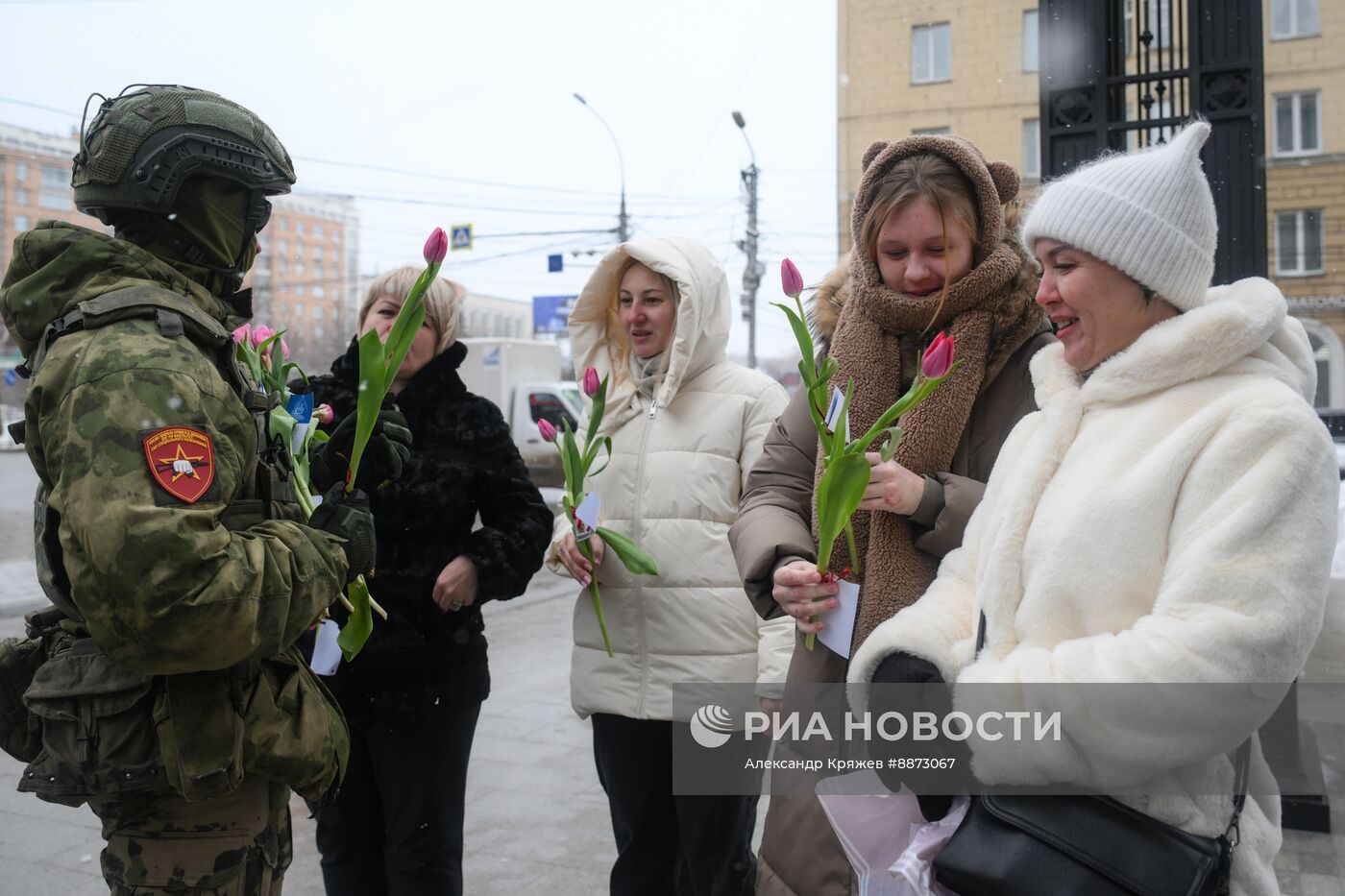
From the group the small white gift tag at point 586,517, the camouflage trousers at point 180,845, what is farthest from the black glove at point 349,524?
the small white gift tag at point 586,517

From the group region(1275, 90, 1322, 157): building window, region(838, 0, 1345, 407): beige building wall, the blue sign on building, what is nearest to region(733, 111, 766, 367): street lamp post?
region(838, 0, 1345, 407): beige building wall

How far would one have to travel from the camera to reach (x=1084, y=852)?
1393 millimetres

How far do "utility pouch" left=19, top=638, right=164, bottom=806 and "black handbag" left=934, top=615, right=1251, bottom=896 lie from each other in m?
1.24

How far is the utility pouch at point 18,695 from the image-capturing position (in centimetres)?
188

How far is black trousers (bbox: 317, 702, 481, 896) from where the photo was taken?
2.64 meters

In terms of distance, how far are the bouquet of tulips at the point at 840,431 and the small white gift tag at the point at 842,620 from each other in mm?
39

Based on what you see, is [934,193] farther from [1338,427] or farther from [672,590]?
[1338,427]

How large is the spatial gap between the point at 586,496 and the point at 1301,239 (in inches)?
527

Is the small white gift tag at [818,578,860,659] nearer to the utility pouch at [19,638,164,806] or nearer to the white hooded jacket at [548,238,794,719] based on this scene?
the white hooded jacket at [548,238,794,719]

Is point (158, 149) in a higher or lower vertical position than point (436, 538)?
higher

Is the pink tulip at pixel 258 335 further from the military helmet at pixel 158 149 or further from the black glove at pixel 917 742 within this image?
the black glove at pixel 917 742

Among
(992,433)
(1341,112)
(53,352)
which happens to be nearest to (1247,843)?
(992,433)

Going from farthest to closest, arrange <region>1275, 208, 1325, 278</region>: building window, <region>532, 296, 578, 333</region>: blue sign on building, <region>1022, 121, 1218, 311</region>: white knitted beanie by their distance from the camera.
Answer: <region>532, 296, 578, 333</region>: blue sign on building < <region>1275, 208, 1325, 278</region>: building window < <region>1022, 121, 1218, 311</region>: white knitted beanie

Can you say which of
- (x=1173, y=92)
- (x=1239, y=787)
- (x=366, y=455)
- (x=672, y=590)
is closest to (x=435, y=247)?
(x=366, y=455)
